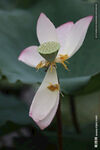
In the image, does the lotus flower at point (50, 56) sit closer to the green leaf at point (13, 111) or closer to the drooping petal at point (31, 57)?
the drooping petal at point (31, 57)

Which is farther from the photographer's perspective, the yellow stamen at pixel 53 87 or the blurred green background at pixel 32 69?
the blurred green background at pixel 32 69

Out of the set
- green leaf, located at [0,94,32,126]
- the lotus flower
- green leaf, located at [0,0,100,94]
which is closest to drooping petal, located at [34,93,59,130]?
the lotus flower

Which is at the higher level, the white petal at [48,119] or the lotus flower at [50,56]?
the lotus flower at [50,56]

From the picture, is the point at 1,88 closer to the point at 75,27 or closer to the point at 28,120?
the point at 28,120

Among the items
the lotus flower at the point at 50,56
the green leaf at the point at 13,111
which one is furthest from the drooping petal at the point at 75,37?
the green leaf at the point at 13,111

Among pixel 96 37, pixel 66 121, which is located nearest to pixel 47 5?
pixel 96 37

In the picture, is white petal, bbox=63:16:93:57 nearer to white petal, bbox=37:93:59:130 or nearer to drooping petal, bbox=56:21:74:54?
drooping petal, bbox=56:21:74:54

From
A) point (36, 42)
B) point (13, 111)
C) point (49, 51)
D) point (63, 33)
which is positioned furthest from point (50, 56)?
point (13, 111)
